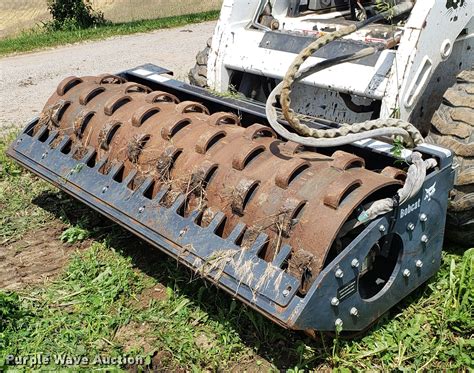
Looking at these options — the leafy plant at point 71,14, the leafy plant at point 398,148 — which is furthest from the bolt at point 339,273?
the leafy plant at point 71,14

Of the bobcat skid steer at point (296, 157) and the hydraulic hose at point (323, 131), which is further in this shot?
the hydraulic hose at point (323, 131)

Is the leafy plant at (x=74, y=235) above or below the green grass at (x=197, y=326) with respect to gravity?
below

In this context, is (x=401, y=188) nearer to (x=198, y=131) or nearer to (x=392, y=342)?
(x=392, y=342)

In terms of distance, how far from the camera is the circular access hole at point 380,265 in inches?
107

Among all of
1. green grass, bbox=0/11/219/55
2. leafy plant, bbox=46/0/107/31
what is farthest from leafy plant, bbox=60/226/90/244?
leafy plant, bbox=46/0/107/31

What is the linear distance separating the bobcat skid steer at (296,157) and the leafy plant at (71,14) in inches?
433

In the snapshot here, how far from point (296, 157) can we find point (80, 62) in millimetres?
7732

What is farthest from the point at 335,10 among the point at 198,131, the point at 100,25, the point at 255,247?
the point at 100,25

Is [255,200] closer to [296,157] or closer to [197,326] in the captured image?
[296,157]

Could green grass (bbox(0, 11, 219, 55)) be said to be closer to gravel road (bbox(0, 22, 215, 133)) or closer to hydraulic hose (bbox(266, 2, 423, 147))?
gravel road (bbox(0, 22, 215, 133))

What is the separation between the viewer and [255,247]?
8.37 feet

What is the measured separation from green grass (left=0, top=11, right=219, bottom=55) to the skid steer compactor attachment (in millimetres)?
8454

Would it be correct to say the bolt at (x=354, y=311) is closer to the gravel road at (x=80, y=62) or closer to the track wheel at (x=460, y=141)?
the track wheel at (x=460, y=141)

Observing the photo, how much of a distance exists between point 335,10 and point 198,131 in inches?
75.9
